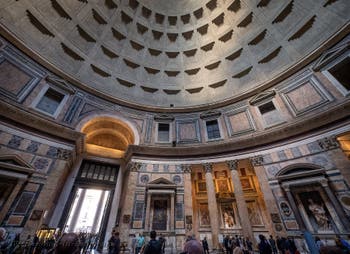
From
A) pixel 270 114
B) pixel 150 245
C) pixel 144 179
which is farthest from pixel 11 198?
pixel 270 114

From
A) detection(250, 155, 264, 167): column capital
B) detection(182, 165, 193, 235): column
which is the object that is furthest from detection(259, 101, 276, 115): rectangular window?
detection(182, 165, 193, 235): column

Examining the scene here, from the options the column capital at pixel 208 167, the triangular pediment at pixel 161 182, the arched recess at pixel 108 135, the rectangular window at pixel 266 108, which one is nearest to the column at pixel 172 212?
the triangular pediment at pixel 161 182

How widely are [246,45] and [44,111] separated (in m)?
19.2

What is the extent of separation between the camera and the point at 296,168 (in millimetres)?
9836

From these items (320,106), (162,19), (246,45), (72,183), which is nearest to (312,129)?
(320,106)

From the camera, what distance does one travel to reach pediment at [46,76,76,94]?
1171 centimetres

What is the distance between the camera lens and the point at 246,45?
16.6 metres

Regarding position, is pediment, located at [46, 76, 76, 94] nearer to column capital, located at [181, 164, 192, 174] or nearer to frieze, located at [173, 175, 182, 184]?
frieze, located at [173, 175, 182, 184]

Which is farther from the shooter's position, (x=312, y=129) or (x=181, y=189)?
(x=181, y=189)

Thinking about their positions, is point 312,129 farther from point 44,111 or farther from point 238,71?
point 44,111

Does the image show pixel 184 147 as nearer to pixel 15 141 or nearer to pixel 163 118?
pixel 163 118

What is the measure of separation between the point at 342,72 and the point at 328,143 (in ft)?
17.1

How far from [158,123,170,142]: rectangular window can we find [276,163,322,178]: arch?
30.0ft

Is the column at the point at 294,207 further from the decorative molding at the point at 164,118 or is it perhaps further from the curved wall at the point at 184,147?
the decorative molding at the point at 164,118
